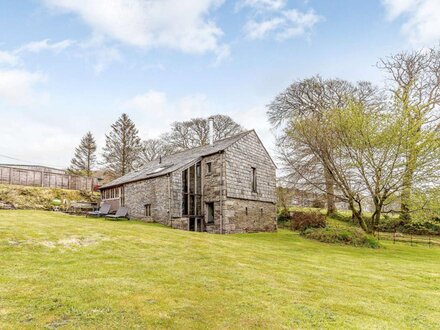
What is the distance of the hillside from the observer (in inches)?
925

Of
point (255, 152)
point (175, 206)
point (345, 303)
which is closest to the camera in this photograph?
point (345, 303)

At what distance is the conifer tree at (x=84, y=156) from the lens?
129 feet

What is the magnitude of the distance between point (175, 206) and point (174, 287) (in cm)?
1328

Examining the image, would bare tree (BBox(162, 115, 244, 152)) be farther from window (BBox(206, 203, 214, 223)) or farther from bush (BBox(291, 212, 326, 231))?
window (BBox(206, 203, 214, 223))

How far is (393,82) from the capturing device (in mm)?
22266

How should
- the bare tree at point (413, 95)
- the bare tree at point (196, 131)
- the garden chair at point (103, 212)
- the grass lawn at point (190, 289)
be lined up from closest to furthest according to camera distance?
1. the grass lawn at point (190, 289)
2. the bare tree at point (413, 95)
3. the garden chair at point (103, 212)
4. the bare tree at point (196, 131)

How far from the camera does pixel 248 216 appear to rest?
20344 millimetres

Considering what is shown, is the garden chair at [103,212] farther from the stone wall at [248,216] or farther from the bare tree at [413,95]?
the bare tree at [413,95]

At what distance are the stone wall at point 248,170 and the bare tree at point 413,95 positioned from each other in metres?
8.80

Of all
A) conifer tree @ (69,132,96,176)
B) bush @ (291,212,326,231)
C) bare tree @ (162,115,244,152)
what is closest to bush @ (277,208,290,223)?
bush @ (291,212,326,231)

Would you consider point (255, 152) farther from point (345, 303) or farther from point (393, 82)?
point (345, 303)

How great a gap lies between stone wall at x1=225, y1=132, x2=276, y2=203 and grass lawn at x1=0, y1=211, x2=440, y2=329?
9.86 m

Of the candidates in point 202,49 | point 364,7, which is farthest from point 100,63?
point 364,7

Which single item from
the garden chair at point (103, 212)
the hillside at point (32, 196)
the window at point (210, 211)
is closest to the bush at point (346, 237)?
the window at point (210, 211)
